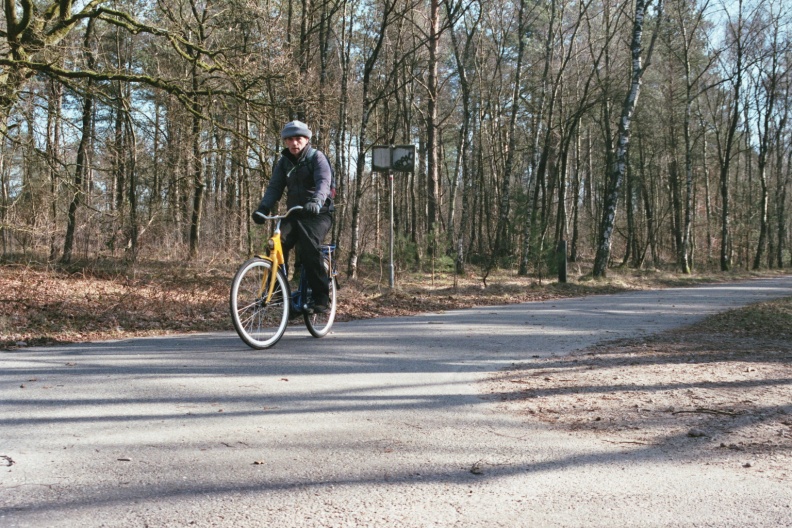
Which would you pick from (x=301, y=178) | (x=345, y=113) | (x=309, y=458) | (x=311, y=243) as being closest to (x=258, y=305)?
(x=311, y=243)

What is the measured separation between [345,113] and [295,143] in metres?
12.5

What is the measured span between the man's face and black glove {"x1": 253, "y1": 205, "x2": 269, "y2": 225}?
0.66 metres

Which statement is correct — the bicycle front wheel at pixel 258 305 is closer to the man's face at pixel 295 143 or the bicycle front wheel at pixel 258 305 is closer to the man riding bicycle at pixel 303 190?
the man riding bicycle at pixel 303 190

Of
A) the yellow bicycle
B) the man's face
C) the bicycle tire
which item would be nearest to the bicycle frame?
the yellow bicycle

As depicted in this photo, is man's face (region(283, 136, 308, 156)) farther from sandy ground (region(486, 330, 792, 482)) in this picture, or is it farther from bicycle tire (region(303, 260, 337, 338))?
sandy ground (region(486, 330, 792, 482))

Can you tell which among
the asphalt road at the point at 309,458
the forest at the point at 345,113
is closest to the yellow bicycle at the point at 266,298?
the asphalt road at the point at 309,458

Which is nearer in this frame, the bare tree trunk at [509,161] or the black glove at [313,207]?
the black glove at [313,207]

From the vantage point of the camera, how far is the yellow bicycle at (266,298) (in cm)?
576

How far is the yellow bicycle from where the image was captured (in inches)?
227

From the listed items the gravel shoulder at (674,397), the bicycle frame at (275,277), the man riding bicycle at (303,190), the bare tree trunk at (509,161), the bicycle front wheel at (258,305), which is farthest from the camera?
the bare tree trunk at (509,161)

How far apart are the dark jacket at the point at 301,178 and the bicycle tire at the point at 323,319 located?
795mm

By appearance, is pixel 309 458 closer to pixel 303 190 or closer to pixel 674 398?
pixel 674 398

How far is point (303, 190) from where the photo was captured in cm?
627

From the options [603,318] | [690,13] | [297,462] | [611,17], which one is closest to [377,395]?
[297,462]
